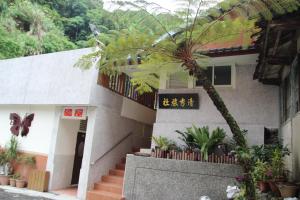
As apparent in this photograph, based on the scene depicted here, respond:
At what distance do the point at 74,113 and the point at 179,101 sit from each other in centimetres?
428

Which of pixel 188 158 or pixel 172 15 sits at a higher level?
pixel 172 15

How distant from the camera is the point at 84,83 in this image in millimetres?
10977

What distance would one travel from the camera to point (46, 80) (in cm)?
1228

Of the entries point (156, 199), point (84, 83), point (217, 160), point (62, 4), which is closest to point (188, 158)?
point (217, 160)

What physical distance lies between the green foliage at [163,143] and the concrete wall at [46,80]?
9.79 feet

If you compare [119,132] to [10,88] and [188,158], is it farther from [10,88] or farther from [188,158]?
[10,88]

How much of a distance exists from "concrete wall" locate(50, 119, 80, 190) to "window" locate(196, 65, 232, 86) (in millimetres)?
5902

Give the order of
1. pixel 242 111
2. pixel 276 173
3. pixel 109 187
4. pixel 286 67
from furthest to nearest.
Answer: pixel 109 187 < pixel 242 111 < pixel 286 67 < pixel 276 173

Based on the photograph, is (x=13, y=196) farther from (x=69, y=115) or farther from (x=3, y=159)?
(x=69, y=115)

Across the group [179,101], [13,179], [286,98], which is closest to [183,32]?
[286,98]

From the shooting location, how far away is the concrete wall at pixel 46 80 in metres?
11.1

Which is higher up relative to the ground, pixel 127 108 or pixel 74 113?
pixel 127 108

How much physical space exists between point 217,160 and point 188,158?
828 millimetres

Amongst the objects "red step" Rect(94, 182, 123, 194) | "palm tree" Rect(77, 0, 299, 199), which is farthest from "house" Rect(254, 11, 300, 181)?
"red step" Rect(94, 182, 123, 194)
